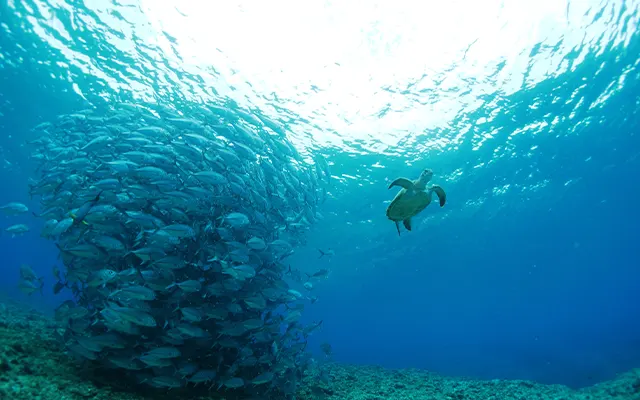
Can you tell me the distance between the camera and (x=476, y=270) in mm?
44531

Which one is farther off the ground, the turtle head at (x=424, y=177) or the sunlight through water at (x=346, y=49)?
the sunlight through water at (x=346, y=49)

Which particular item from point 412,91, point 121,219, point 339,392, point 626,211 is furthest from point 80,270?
point 626,211

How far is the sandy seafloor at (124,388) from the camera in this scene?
5.28m

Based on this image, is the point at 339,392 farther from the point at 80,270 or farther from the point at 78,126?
the point at 78,126

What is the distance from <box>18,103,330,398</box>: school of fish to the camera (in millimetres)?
6523

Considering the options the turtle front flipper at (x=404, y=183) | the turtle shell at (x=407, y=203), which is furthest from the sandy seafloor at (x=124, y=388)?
the turtle front flipper at (x=404, y=183)

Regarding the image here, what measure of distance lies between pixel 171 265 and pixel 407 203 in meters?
4.80

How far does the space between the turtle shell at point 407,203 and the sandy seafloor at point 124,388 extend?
18.9 ft

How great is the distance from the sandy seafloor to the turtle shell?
5.76m

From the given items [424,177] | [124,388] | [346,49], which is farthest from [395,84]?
[124,388]

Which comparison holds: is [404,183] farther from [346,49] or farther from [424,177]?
[346,49]

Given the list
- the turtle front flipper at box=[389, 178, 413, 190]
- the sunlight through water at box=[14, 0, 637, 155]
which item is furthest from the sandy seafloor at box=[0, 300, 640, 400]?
the sunlight through water at box=[14, 0, 637, 155]

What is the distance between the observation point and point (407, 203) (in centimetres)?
592

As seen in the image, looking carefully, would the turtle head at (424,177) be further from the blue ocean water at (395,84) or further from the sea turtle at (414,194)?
the blue ocean water at (395,84)
